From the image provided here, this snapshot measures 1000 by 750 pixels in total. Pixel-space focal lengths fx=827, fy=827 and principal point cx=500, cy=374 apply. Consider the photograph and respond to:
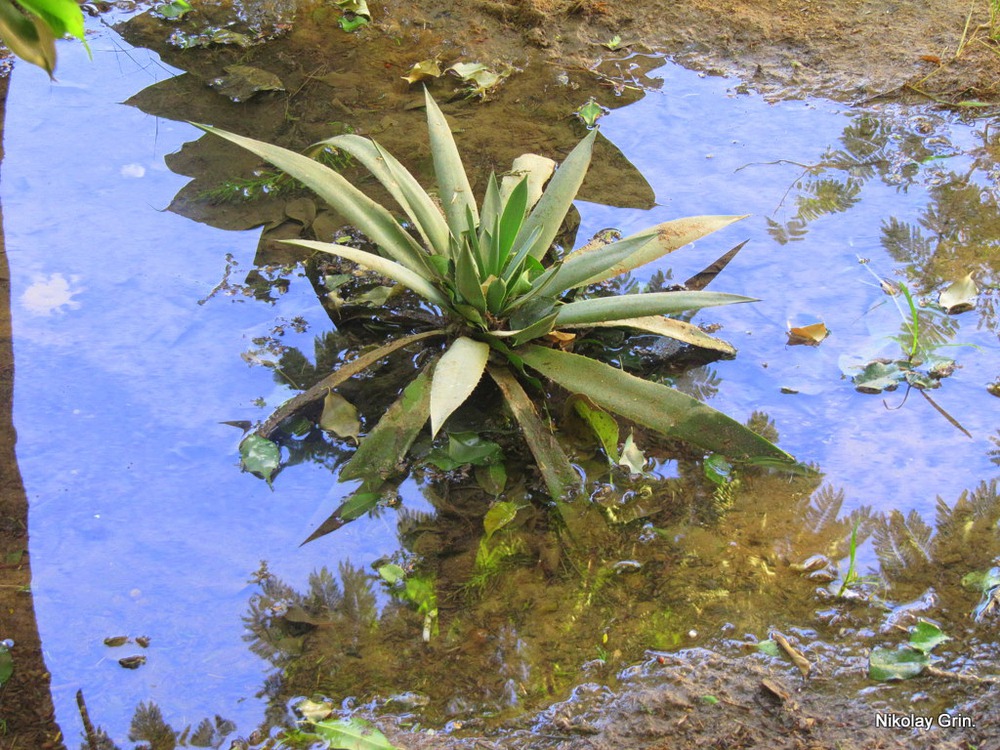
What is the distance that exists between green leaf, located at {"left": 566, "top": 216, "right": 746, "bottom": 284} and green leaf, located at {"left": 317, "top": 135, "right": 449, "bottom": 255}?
1.42ft

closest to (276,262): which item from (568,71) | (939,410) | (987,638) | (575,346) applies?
(575,346)

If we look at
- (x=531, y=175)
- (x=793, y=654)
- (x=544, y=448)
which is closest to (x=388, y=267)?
(x=544, y=448)

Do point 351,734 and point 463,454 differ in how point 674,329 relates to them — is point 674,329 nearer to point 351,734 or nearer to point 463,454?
point 463,454

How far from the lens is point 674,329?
2.62 metres

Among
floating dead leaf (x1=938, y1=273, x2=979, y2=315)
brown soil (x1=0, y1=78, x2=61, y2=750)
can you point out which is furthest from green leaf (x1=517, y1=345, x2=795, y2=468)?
brown soil (x1=0, y1=78, x2=61, y2=750)

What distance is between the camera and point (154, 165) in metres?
3.36

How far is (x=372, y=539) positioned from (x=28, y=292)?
158cm

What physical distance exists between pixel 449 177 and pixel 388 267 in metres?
0.53

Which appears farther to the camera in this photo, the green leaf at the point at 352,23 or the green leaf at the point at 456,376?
the green leaf at the point at 352,23

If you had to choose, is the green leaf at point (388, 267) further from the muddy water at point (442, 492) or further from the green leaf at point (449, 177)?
the muddy water at point (442, 492)

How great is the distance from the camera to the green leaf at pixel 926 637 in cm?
197

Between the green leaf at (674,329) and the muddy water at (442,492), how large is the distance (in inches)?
3.3

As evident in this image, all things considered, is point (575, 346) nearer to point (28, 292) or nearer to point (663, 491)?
point (663, 491)

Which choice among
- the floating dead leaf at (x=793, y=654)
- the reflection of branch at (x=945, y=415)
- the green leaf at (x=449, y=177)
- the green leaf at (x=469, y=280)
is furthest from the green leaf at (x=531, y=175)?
the floating dead leaf at (x=793, y=654)
